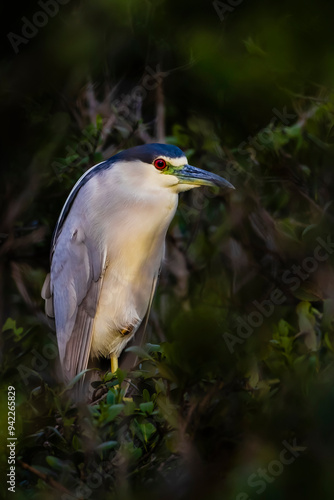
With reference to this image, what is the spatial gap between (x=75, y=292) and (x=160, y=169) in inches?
23.3

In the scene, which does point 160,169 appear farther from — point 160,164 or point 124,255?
point 124,255

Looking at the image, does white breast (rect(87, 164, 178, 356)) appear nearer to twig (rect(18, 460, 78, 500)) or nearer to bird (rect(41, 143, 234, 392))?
bird (rect(41, 143, 234, 392))

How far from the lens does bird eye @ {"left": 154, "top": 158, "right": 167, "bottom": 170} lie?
2731 mm

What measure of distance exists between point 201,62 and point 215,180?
0.42m

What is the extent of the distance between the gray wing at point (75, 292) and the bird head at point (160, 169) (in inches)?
12.8

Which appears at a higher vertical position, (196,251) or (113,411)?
(113,411)

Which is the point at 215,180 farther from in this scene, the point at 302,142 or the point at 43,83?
the point at 43,83

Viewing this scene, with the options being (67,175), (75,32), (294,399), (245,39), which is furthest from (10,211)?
(294,399)

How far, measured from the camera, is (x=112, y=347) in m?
2.96

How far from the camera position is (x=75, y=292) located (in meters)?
2.85

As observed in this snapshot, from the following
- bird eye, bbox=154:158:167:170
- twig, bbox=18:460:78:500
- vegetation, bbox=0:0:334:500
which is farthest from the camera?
bird eye, bbox=154:158:167:170

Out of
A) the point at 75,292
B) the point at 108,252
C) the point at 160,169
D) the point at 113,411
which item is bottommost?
the point at 75,292

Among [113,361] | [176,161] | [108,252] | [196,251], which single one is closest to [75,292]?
[108,252]

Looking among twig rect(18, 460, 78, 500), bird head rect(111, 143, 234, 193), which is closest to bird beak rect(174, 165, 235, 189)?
bird head rect(111, 143, 234, 193)
